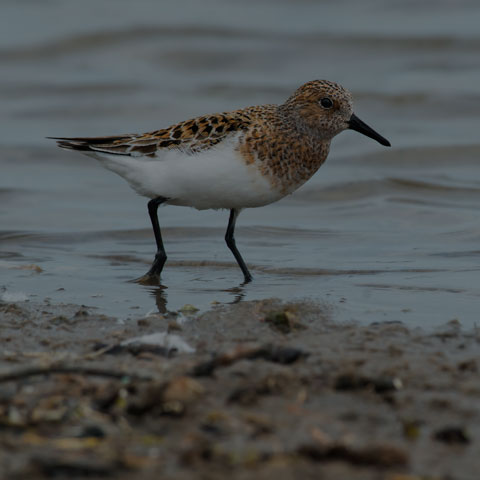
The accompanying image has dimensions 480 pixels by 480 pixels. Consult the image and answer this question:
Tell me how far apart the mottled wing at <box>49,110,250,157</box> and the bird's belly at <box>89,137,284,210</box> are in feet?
0.17

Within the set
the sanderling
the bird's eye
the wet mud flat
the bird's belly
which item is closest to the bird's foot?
the sanderling

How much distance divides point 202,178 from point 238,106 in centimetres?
685

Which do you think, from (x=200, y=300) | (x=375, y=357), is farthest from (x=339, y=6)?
(x=375, y=357)

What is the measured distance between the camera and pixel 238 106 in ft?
43.5

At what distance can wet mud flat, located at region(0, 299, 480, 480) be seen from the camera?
315 cm

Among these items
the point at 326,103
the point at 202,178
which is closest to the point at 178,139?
the point at 202,178

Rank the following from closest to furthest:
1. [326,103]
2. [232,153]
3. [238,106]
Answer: [232,153], [326,103], [238,106]

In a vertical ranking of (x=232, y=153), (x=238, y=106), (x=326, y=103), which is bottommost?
(x=232, y=153)

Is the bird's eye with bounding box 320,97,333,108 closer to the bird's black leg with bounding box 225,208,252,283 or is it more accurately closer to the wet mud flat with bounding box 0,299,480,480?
the bird's black leg with bounding box 225,208,252,283

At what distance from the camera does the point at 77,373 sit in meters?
3.96

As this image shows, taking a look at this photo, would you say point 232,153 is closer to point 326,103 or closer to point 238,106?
point 326,103

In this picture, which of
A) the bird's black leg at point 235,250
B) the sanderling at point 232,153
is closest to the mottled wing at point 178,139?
the sanderling at point 232,153

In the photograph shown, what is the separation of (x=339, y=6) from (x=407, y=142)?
660 centimetres

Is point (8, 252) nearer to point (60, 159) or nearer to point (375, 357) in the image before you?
point (60, 159)
